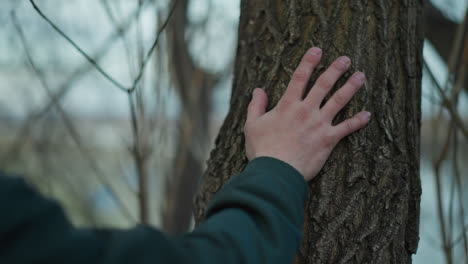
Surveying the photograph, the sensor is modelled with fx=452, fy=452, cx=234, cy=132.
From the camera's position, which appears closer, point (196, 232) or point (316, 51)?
point (196, 232)

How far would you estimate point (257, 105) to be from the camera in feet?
3.75

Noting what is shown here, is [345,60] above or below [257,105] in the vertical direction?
above

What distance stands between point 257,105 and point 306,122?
162 millimetres

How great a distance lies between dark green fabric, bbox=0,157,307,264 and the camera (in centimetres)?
64

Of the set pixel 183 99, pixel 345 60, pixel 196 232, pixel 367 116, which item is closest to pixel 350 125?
pixel 367 116

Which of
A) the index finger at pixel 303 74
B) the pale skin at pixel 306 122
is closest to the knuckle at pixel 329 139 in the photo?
the pale skin at pixel 306 122

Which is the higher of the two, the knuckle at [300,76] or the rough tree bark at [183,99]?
the knuckle at [300,76]


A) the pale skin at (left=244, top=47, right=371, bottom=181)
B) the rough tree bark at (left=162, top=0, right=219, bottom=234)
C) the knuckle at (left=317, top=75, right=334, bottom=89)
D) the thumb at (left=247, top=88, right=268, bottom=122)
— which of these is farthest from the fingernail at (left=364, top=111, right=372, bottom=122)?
the rough tree bark at (left=162, top=0, right=219, bottom=234)

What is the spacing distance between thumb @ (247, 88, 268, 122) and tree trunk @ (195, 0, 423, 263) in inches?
0.9

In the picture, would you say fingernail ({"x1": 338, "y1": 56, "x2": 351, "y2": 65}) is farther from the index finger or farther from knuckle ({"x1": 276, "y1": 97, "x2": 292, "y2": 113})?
knuckle ({"x1": 276, "y1": 97, "x2": 292, "y2": 113})

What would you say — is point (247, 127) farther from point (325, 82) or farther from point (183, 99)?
point (183, 99)

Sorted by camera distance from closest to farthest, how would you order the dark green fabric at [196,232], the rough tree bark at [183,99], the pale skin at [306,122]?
1. the dark green fabric at [196,232]
2. the pale skin at [306,122]
3. the rough tree bark at [183,99]

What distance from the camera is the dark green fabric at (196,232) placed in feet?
2.11

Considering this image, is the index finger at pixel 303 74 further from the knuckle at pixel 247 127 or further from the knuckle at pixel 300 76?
the knuckle at pixel 247 127
